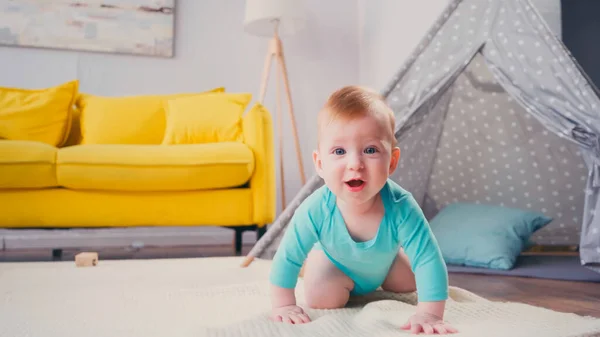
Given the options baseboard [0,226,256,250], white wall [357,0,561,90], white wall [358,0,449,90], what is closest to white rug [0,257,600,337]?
baseboard [0,226,256,250]

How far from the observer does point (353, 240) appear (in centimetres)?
107

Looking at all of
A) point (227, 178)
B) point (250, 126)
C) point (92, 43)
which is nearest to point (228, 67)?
point (92, 43)

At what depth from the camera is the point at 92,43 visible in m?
3.31

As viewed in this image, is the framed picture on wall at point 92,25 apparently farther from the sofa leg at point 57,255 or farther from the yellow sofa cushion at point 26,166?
the sofa leg at point 57,255

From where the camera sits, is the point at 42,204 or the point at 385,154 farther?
the point at 42,204

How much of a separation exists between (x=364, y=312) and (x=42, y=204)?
5.52 ft

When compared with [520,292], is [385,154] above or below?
above

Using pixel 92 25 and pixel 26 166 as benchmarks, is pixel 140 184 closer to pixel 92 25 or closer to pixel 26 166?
pixel 26 166

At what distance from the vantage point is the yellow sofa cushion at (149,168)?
2.24 m

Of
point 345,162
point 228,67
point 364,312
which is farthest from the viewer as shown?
point 228,67

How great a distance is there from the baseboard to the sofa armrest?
90 centimetres

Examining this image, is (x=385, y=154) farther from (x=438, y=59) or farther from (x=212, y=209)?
(x=212, y=209)

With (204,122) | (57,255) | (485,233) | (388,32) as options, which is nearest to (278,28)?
(388,32)

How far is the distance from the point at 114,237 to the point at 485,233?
2105 mm
